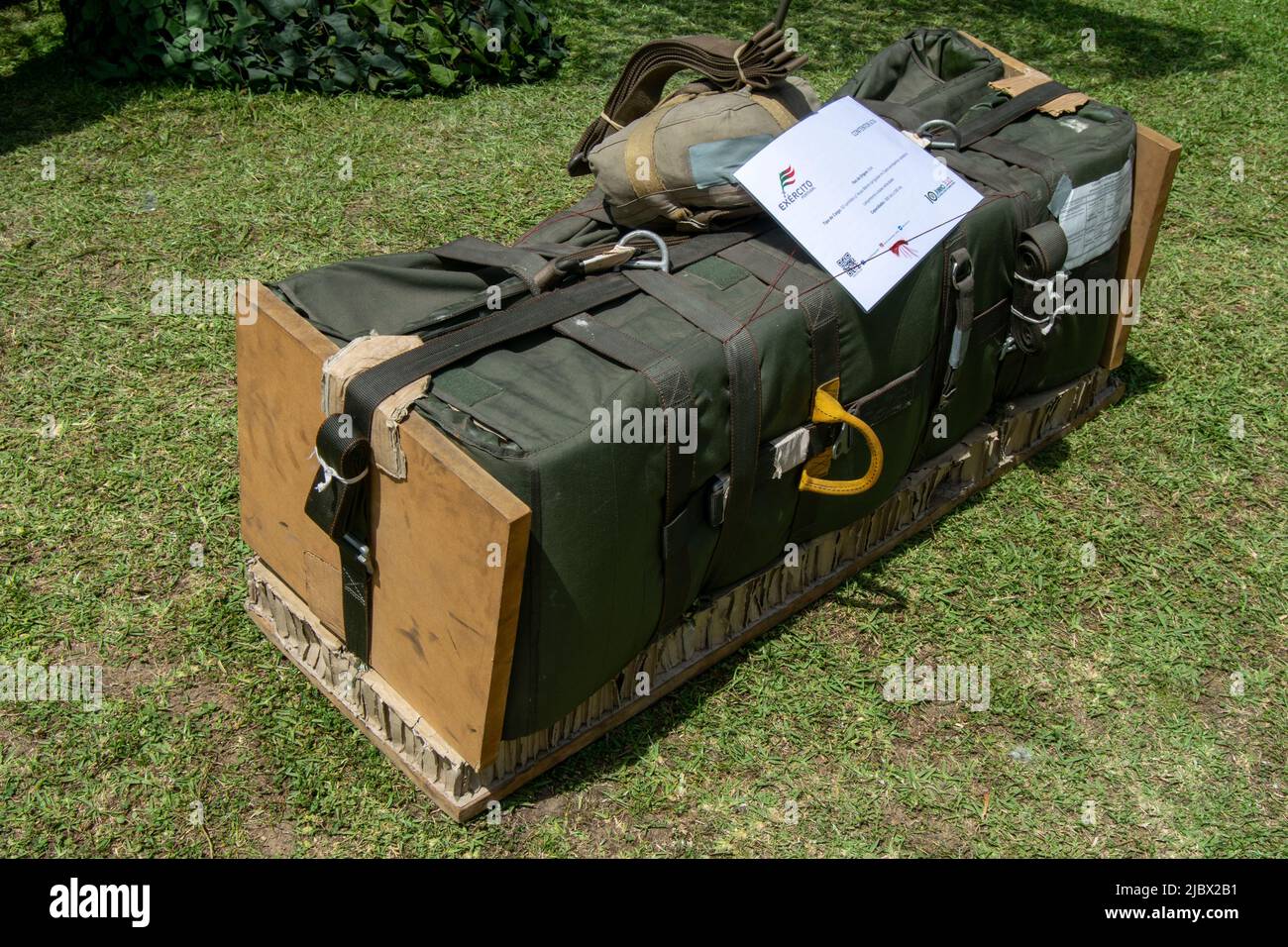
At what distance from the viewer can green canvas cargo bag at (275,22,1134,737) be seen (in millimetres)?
2924

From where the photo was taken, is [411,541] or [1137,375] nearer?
[411,541]

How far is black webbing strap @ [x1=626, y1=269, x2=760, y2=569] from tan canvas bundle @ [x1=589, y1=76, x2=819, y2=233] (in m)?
0.33

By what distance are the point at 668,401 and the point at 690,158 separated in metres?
0.86

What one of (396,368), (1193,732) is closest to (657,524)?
(396,368)

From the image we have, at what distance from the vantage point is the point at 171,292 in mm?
5129

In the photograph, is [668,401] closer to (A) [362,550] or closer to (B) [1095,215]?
(A) [362,550]

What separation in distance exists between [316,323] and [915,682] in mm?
2037

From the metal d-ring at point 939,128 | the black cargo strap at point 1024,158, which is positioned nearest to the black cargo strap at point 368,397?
the metal d-ring at point 939,128

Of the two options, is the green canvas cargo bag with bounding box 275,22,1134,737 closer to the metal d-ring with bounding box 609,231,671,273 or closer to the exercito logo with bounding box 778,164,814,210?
the metal d-ring with bounding box 609,231,671,273

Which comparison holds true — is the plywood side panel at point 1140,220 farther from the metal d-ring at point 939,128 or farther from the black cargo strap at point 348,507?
the black cargo strap at point 348,507

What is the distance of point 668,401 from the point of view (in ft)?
9.89

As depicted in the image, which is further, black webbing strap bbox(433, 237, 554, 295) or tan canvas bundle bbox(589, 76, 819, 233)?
tan canvas bundle bbox(589, 76, 819, 233)

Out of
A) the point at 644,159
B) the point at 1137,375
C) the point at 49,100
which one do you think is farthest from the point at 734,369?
the point at 49,100

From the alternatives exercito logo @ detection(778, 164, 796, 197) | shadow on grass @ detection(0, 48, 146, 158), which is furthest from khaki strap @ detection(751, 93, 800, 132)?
shadow on grass @ detection(0, 48, 146, 158)
